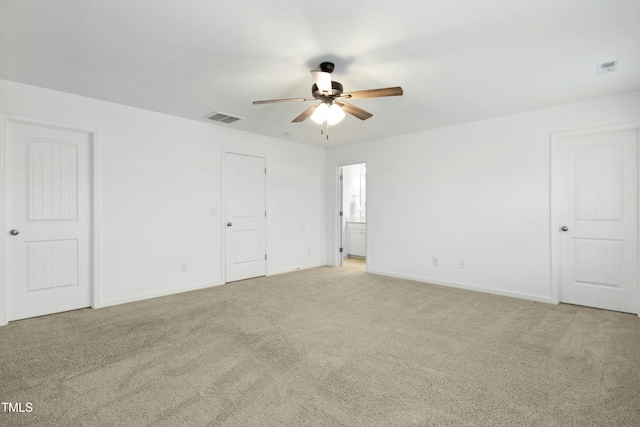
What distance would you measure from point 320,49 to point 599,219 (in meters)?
3.66

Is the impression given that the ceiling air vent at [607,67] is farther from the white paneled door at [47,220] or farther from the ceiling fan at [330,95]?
the white paneled door at [47,220]

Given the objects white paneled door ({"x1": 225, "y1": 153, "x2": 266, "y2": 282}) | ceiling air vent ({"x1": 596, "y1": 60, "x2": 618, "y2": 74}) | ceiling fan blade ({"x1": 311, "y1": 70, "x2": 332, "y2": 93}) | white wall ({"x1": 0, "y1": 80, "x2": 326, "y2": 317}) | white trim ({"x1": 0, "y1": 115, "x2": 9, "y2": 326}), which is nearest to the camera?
ceiling fan blade ({"x1": 311, "y1": 70, "x2": 332, "y2": 93})

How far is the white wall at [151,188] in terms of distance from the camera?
141 inches

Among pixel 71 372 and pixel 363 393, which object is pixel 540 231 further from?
pixel 71 372

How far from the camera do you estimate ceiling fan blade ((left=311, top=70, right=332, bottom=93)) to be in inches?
96.8

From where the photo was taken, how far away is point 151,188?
159 inches

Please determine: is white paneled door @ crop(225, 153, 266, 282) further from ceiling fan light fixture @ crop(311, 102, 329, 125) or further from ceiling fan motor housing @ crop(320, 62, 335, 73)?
ceiling fan motor housing @ crop(320, 62, 335, 73)

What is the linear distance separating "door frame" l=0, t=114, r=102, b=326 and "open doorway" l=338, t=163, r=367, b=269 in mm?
4546

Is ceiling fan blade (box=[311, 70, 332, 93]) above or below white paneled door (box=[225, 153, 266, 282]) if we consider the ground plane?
above

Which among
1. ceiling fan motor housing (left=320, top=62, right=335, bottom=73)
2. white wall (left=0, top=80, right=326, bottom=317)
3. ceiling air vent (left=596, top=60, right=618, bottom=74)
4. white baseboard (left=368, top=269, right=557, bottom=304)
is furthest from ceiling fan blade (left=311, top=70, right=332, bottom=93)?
white baseboard (left=368, top=269, right=557, bottom=304)

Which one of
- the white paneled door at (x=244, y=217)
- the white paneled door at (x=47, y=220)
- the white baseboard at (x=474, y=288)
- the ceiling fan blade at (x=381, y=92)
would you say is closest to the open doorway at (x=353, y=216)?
the white baseboard at (x=474, y=288)

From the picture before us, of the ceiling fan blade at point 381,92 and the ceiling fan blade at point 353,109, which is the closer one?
the ceiling fan blade at point 381,92

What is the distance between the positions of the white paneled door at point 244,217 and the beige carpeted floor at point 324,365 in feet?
4.04

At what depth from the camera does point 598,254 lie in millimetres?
3648
